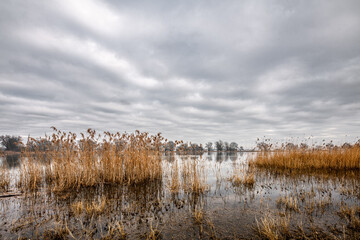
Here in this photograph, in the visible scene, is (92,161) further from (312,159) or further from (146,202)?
(312,159)

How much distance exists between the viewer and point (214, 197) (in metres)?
6.87

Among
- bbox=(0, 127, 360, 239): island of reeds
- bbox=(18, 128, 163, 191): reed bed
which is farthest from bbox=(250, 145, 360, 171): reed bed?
bbox=(18, 128, 163, 191): reed bed

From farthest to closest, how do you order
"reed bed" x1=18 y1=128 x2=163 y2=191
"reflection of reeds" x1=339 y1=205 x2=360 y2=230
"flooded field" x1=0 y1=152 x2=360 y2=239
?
"reed bed" x1=18 y1=128 x2=163 y2=191 → "reflection of reeds" x1=339 y1=205 x2=360 y2=230 → "flooded field" x1=0 y1=152 x2=360 y2=239

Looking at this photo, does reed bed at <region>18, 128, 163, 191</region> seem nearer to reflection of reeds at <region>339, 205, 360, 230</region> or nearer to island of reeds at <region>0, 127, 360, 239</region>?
island of reeds at <region>0, 127, 360, 239</region>

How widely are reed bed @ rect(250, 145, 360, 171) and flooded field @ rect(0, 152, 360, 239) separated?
691cm

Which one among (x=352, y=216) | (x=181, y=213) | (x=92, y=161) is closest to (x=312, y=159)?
(x=352, y=216)

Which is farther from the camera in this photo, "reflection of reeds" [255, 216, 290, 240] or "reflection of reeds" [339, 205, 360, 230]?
"reflection of reeds" [339, 205, 360, 230]

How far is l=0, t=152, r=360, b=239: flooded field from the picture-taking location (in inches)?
151

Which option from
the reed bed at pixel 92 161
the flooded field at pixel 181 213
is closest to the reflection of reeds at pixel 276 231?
the flooded field at pixel 181 213

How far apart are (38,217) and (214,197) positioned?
241 inches

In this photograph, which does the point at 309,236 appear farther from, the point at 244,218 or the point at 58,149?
the point at 58,149

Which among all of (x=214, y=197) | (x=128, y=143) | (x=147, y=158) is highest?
(x=128, y=143)

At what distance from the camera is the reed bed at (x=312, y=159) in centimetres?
1305

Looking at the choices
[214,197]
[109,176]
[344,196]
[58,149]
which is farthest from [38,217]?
[344,196]
